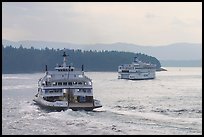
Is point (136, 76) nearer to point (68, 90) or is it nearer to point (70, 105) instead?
point (68, 90)

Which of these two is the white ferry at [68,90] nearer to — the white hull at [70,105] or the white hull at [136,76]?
the white hull at [70,105]

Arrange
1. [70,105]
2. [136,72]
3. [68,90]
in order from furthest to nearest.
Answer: [136,72], [68,90], [70,105]

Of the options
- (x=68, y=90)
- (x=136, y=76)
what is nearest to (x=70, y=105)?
(x=68, y=90)

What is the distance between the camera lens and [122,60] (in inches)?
4395

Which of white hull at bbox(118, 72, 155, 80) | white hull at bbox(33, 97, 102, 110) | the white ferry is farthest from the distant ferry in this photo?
white hull at bbox(33, 97, 102, 110)

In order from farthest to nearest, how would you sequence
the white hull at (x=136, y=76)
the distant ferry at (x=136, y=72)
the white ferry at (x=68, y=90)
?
the distant ferry at (x=136, y=72), the white hull at (x=136, y=76), the white ferry at (x=68, y=90)

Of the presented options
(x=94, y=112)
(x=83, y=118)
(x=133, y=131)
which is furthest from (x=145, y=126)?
(x=94, y=112)

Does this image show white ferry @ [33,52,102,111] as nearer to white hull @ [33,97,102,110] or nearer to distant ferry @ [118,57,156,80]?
white hull @ [33,97,102,110]

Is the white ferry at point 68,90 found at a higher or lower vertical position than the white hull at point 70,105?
higher

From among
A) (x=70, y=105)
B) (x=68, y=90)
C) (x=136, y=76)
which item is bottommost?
(x=70, y=105)

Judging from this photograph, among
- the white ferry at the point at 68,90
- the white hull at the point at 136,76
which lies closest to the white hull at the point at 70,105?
the white ferry at the point at 68,90

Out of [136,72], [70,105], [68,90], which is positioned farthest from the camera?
[136,72]

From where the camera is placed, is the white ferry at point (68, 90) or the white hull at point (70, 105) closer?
the white hull at point (70, 105)

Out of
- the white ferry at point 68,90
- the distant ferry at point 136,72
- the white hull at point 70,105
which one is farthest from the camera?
the distant ferry at point 136,72
